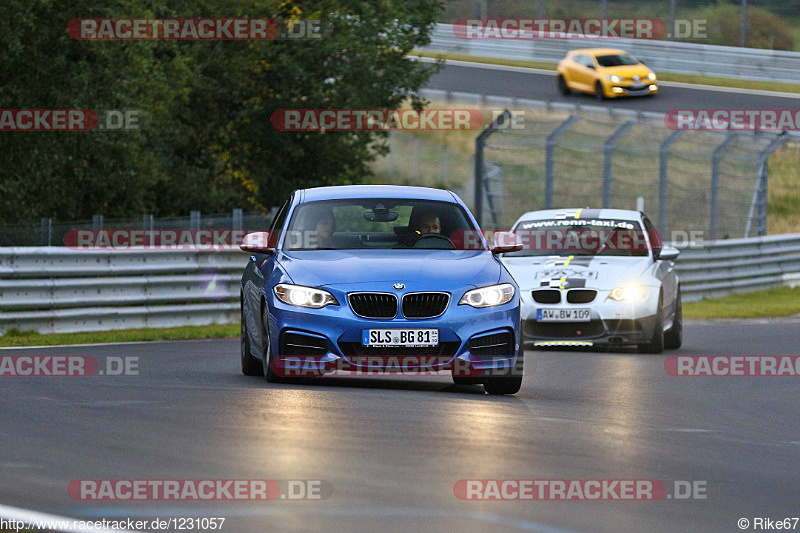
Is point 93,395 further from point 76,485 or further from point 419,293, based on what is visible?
point 76,485

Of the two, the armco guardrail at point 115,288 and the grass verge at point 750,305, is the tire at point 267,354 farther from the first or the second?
the grass verge at point 750,305

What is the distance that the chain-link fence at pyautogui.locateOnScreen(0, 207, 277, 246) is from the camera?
2039 cm

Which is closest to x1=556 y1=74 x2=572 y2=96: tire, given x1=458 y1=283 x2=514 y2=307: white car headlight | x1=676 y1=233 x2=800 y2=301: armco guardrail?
x1=676 y1=233 x2=800 y2=301: armco guardrail

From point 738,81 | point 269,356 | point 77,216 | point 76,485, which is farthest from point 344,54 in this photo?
point 76,485

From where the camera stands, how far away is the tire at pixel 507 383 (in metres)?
10.6

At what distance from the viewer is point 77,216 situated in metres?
28.7

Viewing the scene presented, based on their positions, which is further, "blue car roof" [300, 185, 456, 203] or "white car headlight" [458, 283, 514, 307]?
"blue car roof" [300, 185, 456, 203]

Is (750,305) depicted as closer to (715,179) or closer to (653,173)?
(715,179)

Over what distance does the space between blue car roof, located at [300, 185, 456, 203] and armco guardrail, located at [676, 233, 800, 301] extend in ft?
48.8

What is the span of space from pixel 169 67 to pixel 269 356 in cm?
2086

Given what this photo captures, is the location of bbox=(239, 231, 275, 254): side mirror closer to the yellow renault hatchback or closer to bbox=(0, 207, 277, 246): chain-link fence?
bbox=(0, 207, 277, 246): chain-link fence

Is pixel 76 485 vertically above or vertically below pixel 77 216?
above

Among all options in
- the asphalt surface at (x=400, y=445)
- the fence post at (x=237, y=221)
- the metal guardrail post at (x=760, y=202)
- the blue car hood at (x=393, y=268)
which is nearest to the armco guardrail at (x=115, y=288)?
the fence post at (x=237, y=221)

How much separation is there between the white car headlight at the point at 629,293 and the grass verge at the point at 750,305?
24.7 ft
